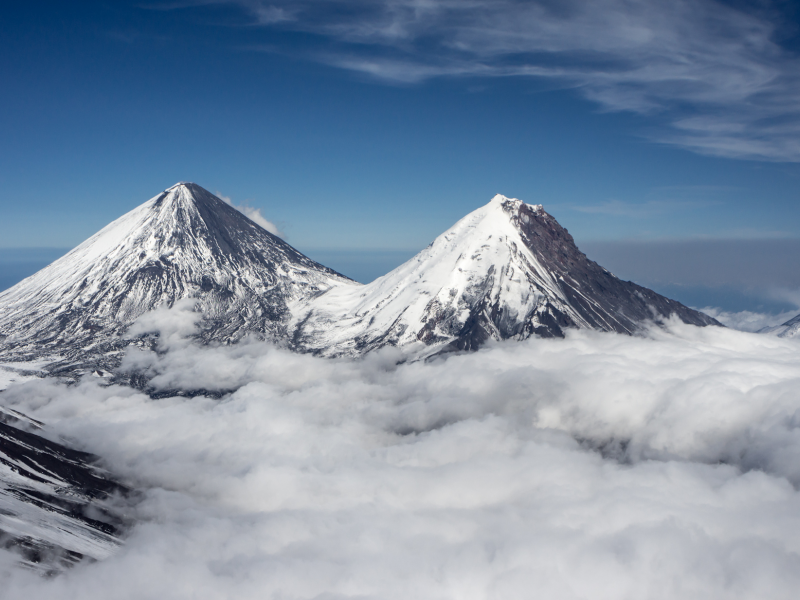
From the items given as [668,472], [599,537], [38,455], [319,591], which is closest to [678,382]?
[668,472]

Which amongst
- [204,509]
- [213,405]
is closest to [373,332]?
[213,405]

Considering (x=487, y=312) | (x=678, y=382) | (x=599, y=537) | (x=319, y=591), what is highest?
(x=487, y=312)

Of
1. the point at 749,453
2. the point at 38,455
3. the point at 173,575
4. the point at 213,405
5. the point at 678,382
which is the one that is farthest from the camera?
the point at 678,382

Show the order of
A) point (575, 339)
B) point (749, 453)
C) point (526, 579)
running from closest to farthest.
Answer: point (526, 579) → point (749, 453) → point (575, 339)

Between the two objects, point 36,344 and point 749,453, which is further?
point 36,344

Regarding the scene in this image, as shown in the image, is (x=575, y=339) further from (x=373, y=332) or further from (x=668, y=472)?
(x=373, y=332)

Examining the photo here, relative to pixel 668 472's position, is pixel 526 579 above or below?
below
